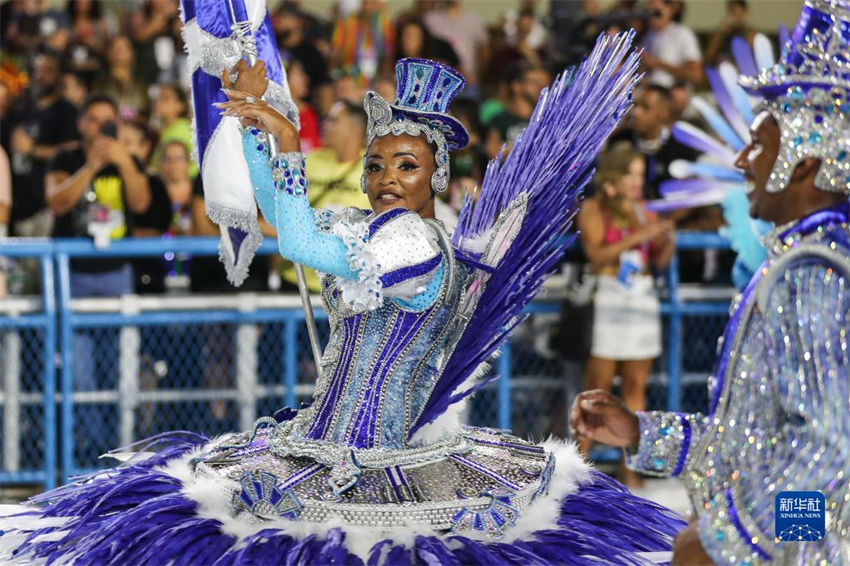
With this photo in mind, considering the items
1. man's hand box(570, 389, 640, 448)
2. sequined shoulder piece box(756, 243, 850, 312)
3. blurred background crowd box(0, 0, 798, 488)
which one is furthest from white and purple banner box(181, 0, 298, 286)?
sequined shoulder piece box(756, 243, 850, 312)

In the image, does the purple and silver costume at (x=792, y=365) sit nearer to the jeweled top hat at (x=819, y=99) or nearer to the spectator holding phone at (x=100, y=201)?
the jeweled top hat at (x=819, y=99)

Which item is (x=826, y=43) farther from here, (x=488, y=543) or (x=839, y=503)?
(x=488, y=543)

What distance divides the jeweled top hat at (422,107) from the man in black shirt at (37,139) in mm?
3856

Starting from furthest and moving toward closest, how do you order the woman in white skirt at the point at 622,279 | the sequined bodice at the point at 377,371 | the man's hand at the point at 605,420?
the woman in white skirt at the point at 622,279
the sequined bodice at the point at 377,371
the man's hand at the point at 605,420

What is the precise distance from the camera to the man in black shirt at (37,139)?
6.94 meters

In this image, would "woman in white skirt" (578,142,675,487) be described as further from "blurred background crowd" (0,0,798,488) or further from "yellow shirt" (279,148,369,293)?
"yellow shirt" (279,148,369,293)

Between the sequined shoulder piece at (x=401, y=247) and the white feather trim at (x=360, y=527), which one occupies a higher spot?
the sequined shoulder piece at (x=401, y=247)

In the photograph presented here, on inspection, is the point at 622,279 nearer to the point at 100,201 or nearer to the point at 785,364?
the point at 100,201

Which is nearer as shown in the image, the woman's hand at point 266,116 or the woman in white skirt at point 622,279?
the woman's hand at point 266,116

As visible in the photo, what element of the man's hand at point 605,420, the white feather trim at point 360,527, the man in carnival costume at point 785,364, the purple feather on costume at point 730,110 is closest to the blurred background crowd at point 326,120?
the purple feather on costume at point 730,110

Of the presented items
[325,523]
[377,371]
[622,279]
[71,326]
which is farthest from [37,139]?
[325,523]

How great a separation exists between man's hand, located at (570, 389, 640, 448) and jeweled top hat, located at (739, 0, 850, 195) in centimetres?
57

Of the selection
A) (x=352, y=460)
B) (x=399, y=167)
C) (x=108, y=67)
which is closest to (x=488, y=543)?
(x=352, y=460)

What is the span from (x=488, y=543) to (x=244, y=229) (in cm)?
148
